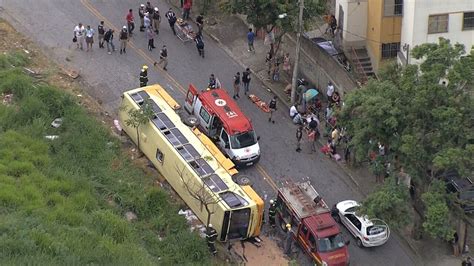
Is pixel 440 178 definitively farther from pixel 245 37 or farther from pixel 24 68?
pixel 24 68

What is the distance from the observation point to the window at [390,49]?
136ft

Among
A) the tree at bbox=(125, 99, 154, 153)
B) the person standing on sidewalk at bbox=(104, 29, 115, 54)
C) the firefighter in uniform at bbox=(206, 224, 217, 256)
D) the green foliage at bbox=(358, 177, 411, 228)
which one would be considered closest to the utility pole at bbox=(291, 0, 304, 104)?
the tree at bbox=(125, 99, 154, 153)

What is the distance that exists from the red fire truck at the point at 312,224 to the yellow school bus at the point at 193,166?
1354 millimetres

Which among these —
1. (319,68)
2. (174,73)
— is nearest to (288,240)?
(319,68)

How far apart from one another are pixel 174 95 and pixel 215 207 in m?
10.2

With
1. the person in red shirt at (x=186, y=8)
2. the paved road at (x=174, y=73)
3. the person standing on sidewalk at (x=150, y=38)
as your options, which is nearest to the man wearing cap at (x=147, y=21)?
the person standing on sidewalk at (x=150, y=38)

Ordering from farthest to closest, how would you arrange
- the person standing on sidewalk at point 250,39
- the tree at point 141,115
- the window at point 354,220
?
the person standing on sidewalk at point 250,39 < the tree at point 141,115 < the window at point 354,220

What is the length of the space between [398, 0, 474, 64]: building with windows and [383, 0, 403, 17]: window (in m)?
0.80

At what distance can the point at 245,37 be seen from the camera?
45.1 meters

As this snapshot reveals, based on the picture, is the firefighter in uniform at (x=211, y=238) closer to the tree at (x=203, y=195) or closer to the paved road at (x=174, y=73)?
the tree at (x=203, y=195)

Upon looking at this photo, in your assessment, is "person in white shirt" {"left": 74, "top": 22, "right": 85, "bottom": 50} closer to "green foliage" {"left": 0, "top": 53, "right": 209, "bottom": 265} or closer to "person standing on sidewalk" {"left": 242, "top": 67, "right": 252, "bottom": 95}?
"green foliage" {"left": 0, "top": 53, "right": 209, "bottom": 265}

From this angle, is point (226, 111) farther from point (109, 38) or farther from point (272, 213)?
point (109, 38)

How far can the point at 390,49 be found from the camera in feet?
136

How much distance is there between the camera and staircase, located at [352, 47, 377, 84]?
4200 centimetres
